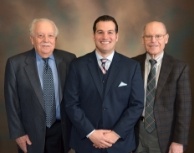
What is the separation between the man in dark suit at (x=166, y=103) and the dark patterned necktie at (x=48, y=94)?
746 mm

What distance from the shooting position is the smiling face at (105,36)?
243cm

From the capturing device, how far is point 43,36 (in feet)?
8.87

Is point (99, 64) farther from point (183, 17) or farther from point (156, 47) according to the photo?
point (183, 17)

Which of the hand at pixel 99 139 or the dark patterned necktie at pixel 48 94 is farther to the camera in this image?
the dark patterned necktie at pixel 48 94

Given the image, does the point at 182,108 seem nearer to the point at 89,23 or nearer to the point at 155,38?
the point at 155,38

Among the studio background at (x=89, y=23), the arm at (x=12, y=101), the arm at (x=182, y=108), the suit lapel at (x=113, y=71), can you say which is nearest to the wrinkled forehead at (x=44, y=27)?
the arm at (x=12, y=101)

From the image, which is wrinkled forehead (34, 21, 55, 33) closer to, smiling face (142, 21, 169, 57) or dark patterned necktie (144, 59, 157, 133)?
smiling face (142, 21, 169, 57)

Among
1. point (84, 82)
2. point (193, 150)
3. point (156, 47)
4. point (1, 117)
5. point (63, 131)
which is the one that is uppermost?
point (156, 47)

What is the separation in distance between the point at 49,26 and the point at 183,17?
201cm

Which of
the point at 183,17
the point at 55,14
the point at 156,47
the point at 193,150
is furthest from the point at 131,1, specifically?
the point at 193,150

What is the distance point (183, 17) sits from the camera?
4.06 meters

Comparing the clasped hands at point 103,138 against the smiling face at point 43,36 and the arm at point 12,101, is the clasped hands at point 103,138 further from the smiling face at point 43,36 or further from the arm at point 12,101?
the smiling face at point 43,36

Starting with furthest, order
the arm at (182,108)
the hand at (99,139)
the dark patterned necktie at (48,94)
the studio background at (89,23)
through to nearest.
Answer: the studio background at (89,23) → the dark patterned necktie at (48,94) → the arm at (182,108) → the hand at (99,139)

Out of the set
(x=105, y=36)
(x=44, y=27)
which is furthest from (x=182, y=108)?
(x=44, y=27)
